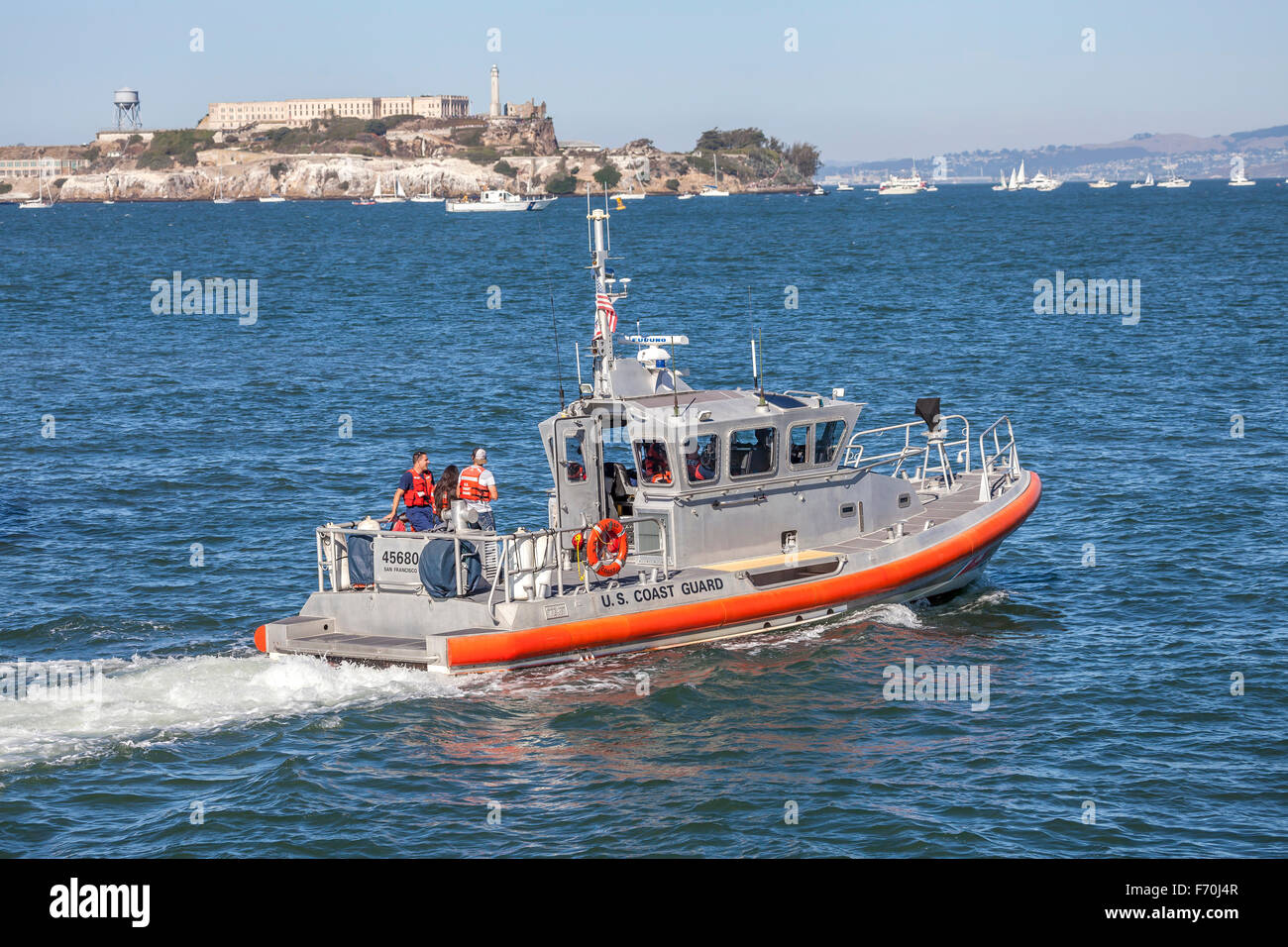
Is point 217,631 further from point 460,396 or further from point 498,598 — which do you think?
point 460,396

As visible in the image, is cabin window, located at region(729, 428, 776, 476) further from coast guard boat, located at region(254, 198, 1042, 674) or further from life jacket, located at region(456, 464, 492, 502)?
life jacket, located at region(456, 464, 492, 502)

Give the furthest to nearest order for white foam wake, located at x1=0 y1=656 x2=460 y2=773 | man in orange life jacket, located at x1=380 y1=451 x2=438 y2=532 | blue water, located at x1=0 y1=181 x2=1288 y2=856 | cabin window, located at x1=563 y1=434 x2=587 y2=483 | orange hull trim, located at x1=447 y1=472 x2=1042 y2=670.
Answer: cabin window, located at x1=563 y1=434 x2=587 y2=483, man in orange life jacket, located at x1=380 y1=451 x2=438 y2=532, orange hull trim, located at x1=447 y1=472 x2=1042 y2=670, white foam wake, located at x1=0 y1=656 x2=460 y2=773, blue water, located at x1=0 y1=181 x2=1288 y2=856

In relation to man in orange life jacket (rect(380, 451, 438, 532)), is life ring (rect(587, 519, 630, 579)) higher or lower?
lower

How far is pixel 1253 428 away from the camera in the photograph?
99.7ft

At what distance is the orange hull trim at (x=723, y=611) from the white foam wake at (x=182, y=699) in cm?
66

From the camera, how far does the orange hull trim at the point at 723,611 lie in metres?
16.0

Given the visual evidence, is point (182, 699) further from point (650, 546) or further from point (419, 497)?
point (650, 546)

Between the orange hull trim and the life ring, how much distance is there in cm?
61

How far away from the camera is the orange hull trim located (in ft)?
52.5

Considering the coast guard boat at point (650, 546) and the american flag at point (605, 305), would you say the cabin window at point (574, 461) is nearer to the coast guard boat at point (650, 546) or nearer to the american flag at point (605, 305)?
the coast guard boat at point (650, 546)
